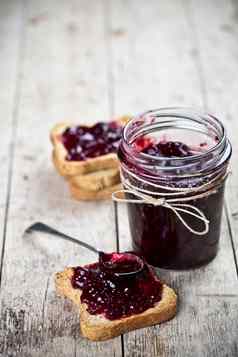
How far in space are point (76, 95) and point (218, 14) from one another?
36.1 inches

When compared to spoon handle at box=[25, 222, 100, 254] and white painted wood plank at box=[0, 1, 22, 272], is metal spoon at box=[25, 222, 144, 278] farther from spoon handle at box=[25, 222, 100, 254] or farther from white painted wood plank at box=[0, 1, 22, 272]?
white painted wood plank at box=[0, 1, 22, 272]

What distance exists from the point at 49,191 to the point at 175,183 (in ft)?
2.19

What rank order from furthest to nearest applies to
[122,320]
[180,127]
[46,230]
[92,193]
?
[92,193] → [46,230] → [180,127] → [122,320]

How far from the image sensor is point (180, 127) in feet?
6.81

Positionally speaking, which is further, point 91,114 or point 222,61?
point 222,61

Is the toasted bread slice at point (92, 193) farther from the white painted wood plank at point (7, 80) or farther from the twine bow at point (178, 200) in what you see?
the twine bow at point (178, 200)

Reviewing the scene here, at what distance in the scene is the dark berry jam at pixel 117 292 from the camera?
1.84m

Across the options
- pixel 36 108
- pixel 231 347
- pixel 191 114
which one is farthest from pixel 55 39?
pixel 231 347

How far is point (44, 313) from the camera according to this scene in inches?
75.7

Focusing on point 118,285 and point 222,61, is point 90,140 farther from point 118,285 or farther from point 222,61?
point 222,61

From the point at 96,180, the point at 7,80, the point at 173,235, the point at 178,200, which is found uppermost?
the point at 178,200

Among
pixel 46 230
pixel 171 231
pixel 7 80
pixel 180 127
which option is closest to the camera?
pixel 171 231

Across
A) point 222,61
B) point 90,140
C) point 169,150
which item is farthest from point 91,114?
point 169,150

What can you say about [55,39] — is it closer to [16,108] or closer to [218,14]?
[16,108]
